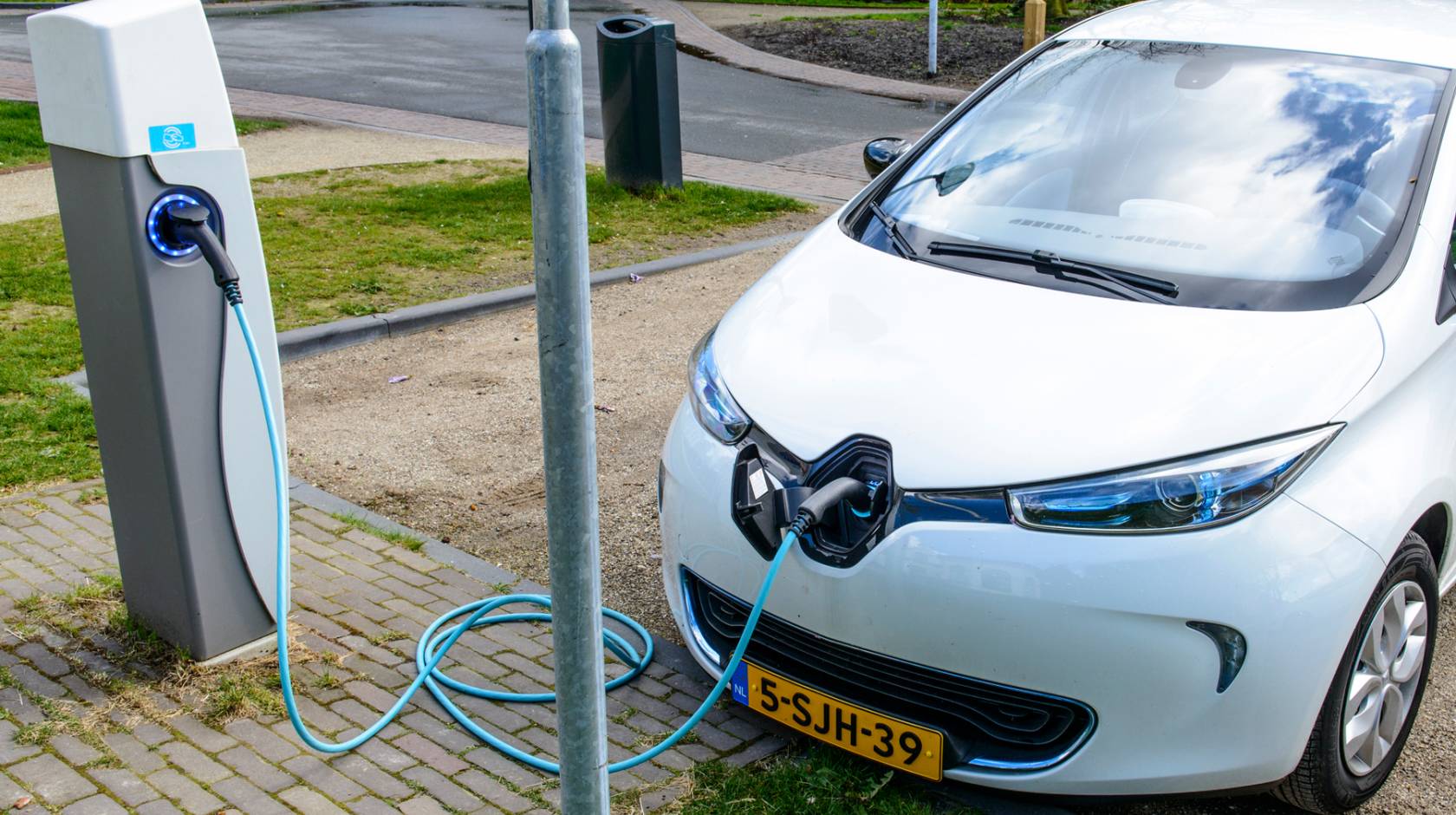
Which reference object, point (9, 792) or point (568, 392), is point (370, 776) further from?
point (568, 392)

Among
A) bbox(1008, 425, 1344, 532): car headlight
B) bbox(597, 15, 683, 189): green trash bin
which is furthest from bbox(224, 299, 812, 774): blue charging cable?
bbox(597, 15, 683, 189): green trash bin

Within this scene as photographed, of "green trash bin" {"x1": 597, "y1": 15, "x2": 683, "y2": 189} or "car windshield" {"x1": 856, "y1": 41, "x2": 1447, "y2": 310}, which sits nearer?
"car windshield" {"x1": 856, "y1": 41, "x2": 1447, "y2": 310}

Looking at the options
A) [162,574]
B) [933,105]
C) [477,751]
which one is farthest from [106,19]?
[933,105]

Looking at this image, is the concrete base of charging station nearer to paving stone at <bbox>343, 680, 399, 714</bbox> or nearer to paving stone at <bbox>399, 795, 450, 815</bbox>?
paving stone at <bbox>343, 680, 399, 714</bbox>

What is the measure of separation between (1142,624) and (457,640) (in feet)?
6.74

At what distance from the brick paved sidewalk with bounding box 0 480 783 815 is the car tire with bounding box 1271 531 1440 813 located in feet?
4.24

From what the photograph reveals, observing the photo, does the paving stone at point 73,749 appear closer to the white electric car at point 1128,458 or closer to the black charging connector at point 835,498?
the white electric car at point 1128,458

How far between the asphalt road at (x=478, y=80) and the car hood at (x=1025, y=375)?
27.2 feet

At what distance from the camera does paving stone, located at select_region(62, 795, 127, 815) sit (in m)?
3.04

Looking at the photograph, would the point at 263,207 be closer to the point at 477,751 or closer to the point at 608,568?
the point at 608,568

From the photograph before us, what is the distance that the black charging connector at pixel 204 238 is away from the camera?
333 centimetres

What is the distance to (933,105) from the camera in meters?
14.5

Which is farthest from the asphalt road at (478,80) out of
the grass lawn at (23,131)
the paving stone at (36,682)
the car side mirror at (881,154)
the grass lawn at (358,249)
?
the paving stone at (36,682)

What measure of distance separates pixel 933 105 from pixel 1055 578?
491 inches
